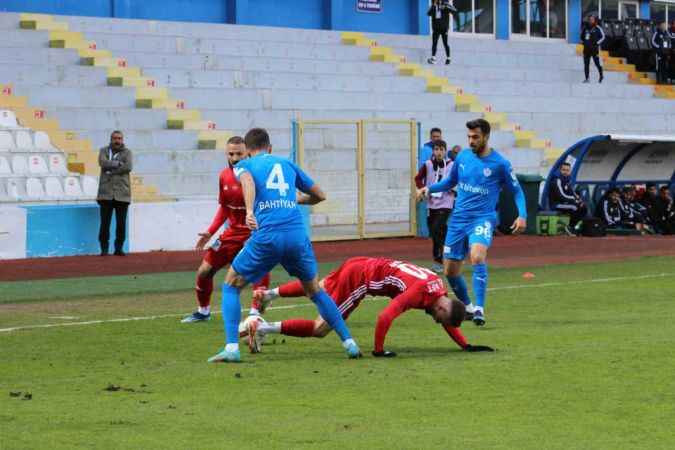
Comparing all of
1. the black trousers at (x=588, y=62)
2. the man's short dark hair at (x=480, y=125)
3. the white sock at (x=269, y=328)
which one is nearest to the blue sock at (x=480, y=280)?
the man's short dark hair at (x=480, y=125)

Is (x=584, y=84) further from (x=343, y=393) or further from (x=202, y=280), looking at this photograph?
(x=343, y=393)

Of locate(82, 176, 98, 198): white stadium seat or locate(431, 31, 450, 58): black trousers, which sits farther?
locate(431, 31, 450, 58): black trousers

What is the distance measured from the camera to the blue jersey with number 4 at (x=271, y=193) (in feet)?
35.2

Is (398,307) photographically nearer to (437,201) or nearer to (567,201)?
(437,201)

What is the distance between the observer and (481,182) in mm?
14070

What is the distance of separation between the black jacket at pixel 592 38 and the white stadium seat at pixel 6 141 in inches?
790

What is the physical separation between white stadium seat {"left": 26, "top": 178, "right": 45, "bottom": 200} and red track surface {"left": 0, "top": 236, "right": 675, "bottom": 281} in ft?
5.51

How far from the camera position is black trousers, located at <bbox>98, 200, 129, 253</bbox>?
2333 centimetres

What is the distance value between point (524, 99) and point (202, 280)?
84.2 ft

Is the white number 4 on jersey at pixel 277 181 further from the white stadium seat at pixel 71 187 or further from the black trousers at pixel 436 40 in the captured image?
the black trousers at pixel 436 40

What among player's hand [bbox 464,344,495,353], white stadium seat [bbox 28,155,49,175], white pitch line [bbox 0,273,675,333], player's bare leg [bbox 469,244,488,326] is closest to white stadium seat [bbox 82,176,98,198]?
white stadium seat [bbox 28,155,49,175]

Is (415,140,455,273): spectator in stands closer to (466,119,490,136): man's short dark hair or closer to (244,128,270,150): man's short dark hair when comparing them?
(466,119,490,136): man's short dark hair

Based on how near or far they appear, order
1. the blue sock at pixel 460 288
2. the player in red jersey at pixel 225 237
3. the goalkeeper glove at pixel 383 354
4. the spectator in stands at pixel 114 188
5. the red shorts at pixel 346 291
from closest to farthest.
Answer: the goalkeeper glove at pixel 383 354, the red shorts at pixel 346 291, the player in red jersey at pixel 225 237, the blue sock at pixel 460 288, the spectator in stands at pixel 114 188

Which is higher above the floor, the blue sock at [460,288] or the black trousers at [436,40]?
the black trousers at [436,40]
